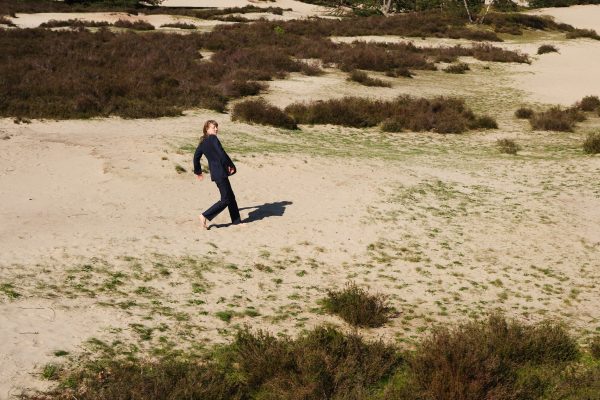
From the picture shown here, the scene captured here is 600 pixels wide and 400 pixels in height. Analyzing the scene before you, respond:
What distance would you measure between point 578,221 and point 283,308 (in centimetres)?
671

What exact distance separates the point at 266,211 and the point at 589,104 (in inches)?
671

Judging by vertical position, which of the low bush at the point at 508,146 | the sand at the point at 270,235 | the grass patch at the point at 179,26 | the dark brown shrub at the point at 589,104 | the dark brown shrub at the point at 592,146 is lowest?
the sand at the point at 270,235

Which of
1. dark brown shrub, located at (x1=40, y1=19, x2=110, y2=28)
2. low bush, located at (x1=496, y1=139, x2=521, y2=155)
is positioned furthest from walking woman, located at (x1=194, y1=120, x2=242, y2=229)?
dark brown shrub, located at (x1=40, y1=19, x2=110, y2=28)

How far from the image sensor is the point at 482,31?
47.8 m

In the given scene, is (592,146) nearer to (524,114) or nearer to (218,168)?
(524,114)

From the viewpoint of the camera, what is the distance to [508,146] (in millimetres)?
16344

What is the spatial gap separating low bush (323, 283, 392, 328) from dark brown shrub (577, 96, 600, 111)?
60.3 feet

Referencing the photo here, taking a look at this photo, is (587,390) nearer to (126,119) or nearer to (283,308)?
(283,308)

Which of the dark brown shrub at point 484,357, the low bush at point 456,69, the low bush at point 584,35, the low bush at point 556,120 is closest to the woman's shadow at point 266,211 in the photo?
the dark brown shrub at point 484,357

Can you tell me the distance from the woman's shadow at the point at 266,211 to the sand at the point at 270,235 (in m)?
0.05

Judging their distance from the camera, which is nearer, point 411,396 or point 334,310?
point 411,396

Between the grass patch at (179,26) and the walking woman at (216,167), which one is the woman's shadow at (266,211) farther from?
the grass patch at (179,26)

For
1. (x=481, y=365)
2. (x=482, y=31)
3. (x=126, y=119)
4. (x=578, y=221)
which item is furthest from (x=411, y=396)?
(x=482, y=31)

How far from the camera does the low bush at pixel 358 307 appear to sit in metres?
6.78
